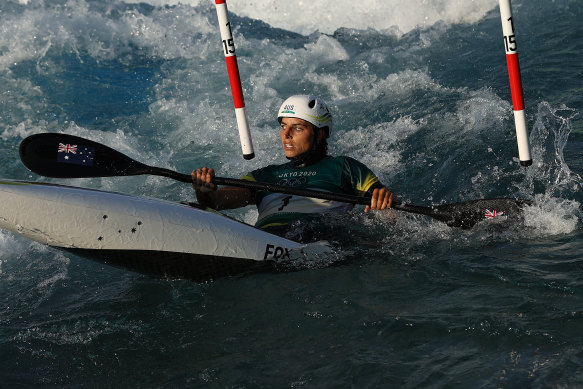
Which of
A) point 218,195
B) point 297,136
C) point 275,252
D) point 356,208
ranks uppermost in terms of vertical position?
point 297,136

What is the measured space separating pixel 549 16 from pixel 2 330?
387 inches

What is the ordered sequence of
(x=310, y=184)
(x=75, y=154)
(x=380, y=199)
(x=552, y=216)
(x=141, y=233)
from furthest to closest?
(x=310, y=184) → (x=75, y=154) → (x=552, y=216) → (x=380, y=199) → (x=141, y=233)

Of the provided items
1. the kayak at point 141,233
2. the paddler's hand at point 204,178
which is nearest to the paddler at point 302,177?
the paddler's hand at point 204,178

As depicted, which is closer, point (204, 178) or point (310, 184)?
point (204, 178)

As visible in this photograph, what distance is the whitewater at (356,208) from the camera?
3.37 m

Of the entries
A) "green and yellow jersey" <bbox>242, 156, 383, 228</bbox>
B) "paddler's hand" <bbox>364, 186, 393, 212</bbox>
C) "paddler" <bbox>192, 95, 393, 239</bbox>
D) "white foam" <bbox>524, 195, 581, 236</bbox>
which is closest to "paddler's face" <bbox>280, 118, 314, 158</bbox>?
"paddler" <bbox>192, 95, 393, 239</bbox>

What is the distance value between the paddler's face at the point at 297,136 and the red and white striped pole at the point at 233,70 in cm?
55

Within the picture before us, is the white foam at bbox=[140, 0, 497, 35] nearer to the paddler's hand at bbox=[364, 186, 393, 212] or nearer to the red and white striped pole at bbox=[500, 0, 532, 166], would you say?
the red and white striped pole at bbox=[500, 0, 532, 166]

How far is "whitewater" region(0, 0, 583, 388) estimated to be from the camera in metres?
3.37

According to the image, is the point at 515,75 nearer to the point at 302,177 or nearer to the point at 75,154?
the point at 302,177

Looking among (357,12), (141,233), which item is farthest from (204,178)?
(357,12)

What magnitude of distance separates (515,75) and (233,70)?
2210 millimetres

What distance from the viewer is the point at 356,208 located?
235 inches

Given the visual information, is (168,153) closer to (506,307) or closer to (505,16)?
(505,16)
